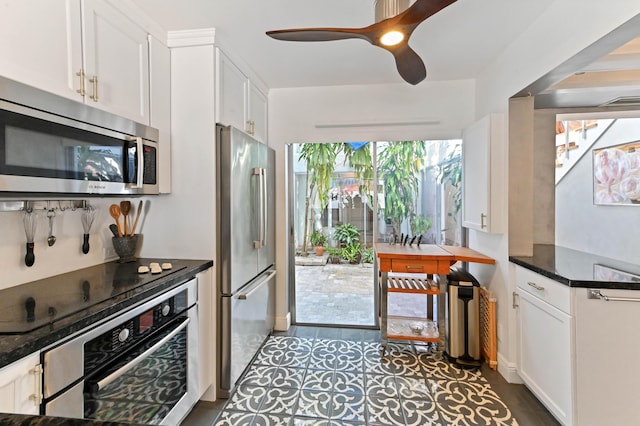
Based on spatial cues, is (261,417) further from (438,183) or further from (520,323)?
(438,183)

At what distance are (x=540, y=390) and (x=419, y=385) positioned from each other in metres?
0.74

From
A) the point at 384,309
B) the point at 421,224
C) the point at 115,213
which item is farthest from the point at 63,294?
the point at 421,224

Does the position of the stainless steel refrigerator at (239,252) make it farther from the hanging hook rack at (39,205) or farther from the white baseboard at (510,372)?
the white baseboard at (510,372)

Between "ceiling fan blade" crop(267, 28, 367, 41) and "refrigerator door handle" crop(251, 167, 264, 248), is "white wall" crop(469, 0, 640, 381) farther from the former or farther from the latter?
"refrigerator door handle" crop(251, 167, 264, 248)

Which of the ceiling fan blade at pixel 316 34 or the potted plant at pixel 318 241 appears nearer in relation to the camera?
the ceiling fan blade at pixel 316 34

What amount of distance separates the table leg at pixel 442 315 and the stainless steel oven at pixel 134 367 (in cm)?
192

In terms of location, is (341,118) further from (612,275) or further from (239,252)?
(612,275)

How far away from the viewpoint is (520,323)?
7.03ft

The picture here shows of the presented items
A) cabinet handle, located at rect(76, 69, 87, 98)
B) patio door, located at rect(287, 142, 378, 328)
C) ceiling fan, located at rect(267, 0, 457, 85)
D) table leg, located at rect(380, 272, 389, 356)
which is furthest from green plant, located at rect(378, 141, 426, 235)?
cabinet handle, located at rect(76, 69, 87, 98)

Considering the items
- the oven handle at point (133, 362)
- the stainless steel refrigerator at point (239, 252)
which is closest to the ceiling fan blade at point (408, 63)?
the stainless steel refrigerator at point (239, 252)

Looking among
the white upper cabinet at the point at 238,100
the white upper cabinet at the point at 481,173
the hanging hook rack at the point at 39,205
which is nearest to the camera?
the hanging hook rack at the point at 39,205

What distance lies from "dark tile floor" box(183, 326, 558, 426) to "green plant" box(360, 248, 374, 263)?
980mm

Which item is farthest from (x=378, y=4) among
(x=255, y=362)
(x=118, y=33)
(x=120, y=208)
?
(x=255, y=362)

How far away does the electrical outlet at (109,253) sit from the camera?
2004mm
